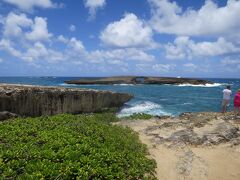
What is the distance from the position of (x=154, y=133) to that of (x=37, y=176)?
333 inches

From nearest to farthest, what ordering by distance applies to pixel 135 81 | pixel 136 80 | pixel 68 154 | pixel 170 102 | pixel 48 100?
pixel 68 154, pixel 48 100, pixel 170 102, pixel 135 81, pixel 136 80

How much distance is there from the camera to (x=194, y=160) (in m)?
12.0

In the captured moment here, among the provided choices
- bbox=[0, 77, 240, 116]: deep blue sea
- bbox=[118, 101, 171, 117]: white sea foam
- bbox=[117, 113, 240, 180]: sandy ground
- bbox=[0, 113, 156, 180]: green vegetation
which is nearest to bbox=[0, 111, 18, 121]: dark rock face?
bbox=[0, 113, 156, 180]: green vegetation

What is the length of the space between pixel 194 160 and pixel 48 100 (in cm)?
1322

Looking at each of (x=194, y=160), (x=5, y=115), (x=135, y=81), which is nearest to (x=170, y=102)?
(x=5, y=115)

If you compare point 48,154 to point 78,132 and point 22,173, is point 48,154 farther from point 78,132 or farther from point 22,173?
point 78,132

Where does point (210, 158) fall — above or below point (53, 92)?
below

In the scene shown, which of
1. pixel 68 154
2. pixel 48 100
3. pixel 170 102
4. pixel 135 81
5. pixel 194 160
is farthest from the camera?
pixel 135 81

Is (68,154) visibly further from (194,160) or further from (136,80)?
(136,80)

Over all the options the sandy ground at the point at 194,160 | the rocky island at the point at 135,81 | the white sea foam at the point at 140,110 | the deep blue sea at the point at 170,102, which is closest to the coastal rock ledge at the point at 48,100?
the white sea foam at the point at 140,110

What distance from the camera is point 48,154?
9031mm

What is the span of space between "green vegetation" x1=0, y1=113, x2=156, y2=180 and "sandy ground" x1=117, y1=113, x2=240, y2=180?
639 millimetres

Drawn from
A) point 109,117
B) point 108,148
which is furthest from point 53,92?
point 108,148

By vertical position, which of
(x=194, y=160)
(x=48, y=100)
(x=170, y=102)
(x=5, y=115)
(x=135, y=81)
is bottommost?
(x=170, y=102)
